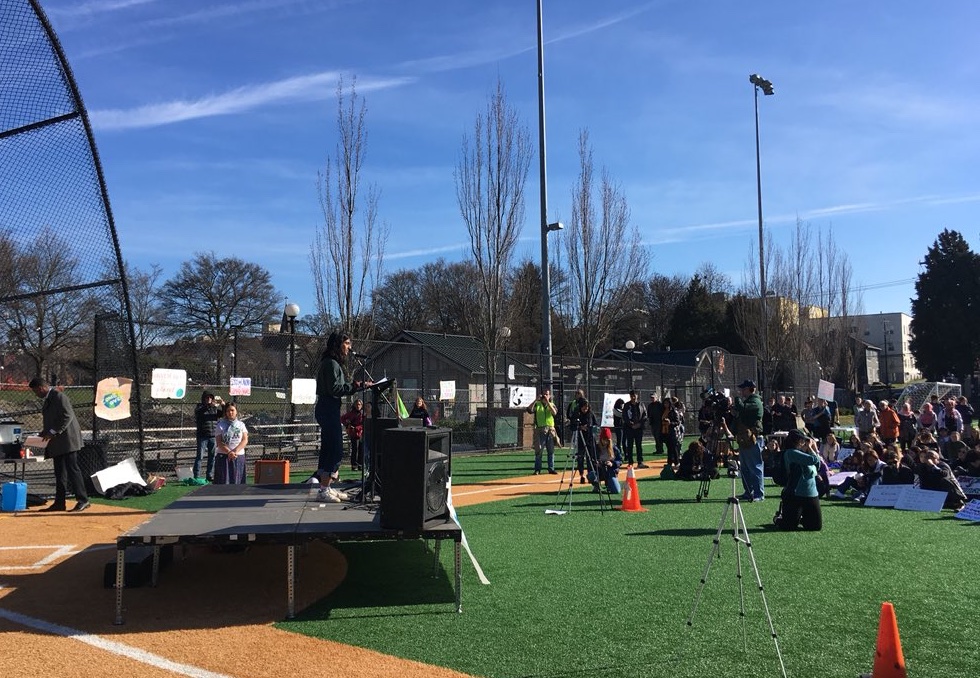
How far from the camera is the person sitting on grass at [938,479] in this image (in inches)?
484

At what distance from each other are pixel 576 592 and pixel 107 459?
36.8 ft

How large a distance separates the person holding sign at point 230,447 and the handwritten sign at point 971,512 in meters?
11.3

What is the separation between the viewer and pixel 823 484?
13.8 metres

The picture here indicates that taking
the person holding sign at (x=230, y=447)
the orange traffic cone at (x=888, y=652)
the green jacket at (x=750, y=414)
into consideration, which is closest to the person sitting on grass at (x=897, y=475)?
the green jacket at (x=750, y=414)

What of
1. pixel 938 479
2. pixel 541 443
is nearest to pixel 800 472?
pixel 938 479

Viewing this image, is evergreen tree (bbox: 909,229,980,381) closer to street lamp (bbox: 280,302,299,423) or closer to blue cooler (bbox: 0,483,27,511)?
street lamp (bbox: 280,302,299,423)

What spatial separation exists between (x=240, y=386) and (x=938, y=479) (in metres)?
13.8

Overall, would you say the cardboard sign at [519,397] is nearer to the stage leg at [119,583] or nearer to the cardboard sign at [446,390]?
the cardboard sign at [446,390]

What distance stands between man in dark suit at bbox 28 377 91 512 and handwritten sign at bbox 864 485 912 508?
12.7 m

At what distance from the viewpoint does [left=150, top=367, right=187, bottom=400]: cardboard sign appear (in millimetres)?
15945

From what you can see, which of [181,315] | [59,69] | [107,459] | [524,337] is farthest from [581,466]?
[524,337]

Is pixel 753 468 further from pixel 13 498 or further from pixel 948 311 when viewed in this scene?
pixel 948 311

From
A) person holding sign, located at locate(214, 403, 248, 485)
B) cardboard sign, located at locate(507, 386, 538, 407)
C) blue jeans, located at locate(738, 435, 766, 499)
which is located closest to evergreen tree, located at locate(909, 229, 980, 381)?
cardboard sign, located at locate(507, 386, 538, 407)

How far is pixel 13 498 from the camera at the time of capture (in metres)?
12.4
